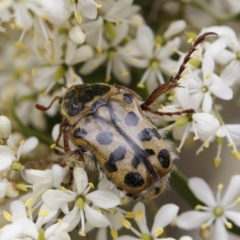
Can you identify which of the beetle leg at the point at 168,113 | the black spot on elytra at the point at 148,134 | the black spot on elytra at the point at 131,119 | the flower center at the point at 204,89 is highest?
the flower center at the point at 204,89

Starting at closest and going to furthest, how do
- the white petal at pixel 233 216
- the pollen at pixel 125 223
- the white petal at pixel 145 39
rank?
the pollen at pixel 125 223 < the white petal at pixel 233 216 < the white petal at pixel 145 39

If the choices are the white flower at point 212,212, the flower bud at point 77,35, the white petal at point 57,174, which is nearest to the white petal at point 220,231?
the white flower at point 212,212

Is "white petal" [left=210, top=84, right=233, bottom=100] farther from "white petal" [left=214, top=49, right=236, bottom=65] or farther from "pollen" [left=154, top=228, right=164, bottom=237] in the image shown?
"pollen" [left=154, top=228, right=164, bottom=237]

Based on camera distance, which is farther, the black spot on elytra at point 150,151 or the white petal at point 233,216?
the white petal at point 233,216

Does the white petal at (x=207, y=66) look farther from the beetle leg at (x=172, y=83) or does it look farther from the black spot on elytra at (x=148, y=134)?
the black spot on elytra at (x=148, y=134)

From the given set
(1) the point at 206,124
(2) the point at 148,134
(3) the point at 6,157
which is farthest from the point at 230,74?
(3) the point at 6,157

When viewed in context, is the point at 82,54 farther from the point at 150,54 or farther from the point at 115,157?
the point at 115,157

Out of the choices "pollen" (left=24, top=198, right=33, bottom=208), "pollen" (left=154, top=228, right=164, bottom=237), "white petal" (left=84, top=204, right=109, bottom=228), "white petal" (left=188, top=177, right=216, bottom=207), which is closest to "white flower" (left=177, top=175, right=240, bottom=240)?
"white petal" (left=188, top=177, right=216, bottom=207)
